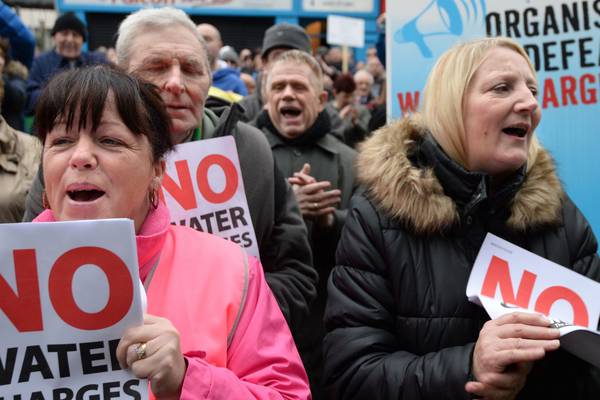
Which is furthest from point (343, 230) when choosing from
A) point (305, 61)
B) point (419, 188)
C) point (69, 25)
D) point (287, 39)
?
point (69, 25)

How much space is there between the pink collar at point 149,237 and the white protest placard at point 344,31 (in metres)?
8.03

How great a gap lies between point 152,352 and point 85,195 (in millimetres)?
448

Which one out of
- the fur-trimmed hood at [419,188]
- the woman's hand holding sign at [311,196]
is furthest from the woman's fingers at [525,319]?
the woman's hand holding sign at [311,196]

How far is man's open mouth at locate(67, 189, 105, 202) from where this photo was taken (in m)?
1.77

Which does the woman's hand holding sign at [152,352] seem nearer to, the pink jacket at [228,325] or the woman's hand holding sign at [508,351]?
the pink jacket at [228,325]

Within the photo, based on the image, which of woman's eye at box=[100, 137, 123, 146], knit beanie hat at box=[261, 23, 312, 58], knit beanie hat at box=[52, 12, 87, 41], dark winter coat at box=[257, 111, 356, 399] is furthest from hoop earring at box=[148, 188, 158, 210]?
knit beanie hat at box=[52, 12, 87, 41]

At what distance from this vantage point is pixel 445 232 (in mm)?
2314

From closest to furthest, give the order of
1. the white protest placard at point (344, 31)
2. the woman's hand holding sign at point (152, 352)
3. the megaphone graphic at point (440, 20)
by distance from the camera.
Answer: the woman's hand holding sign at point (152, 352) → the megaphone graphic at point (440, 20) → the white protest placard at point (344, 31)

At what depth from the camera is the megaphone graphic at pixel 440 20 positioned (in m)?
3.78

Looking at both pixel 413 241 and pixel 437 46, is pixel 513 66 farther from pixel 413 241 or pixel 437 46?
pixel 437 46

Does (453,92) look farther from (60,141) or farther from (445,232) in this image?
(60,141)

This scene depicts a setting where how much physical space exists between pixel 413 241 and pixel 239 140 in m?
0.75

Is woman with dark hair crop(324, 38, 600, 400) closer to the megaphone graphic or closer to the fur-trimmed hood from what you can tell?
the fur-trimmed hood

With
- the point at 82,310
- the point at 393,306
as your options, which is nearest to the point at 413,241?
the point at 393,306
